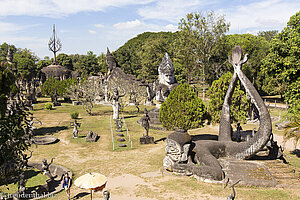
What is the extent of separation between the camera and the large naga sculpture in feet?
44.2

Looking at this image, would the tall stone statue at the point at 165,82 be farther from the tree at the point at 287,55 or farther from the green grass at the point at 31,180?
the green grass at the point at 31,180

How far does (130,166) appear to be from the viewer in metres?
16.1

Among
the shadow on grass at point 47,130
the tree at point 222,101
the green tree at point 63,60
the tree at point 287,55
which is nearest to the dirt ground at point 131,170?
the shadow on grass at point 47,130

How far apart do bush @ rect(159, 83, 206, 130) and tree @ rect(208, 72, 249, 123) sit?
11.4 ft

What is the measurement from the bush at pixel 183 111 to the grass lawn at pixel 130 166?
263 cm

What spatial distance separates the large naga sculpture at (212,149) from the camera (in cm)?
1347

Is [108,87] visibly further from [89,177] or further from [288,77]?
[89,177]

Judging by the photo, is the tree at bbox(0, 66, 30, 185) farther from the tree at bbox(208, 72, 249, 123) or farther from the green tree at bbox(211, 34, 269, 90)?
the green tree at bbox(211, 34, 269, 90)

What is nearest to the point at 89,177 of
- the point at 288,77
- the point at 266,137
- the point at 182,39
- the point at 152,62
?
the point at 266,137

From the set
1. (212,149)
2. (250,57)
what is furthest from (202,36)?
(212,149)

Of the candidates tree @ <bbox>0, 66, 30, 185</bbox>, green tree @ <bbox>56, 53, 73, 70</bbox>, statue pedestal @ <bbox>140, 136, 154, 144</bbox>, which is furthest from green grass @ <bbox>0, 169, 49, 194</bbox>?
green tree @ <bbox>56, 53, 73, 70</bbox>

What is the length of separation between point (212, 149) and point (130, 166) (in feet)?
17.9

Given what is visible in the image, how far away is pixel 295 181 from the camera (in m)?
12.5

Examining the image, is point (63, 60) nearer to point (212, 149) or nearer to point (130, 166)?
point (130, 166)
